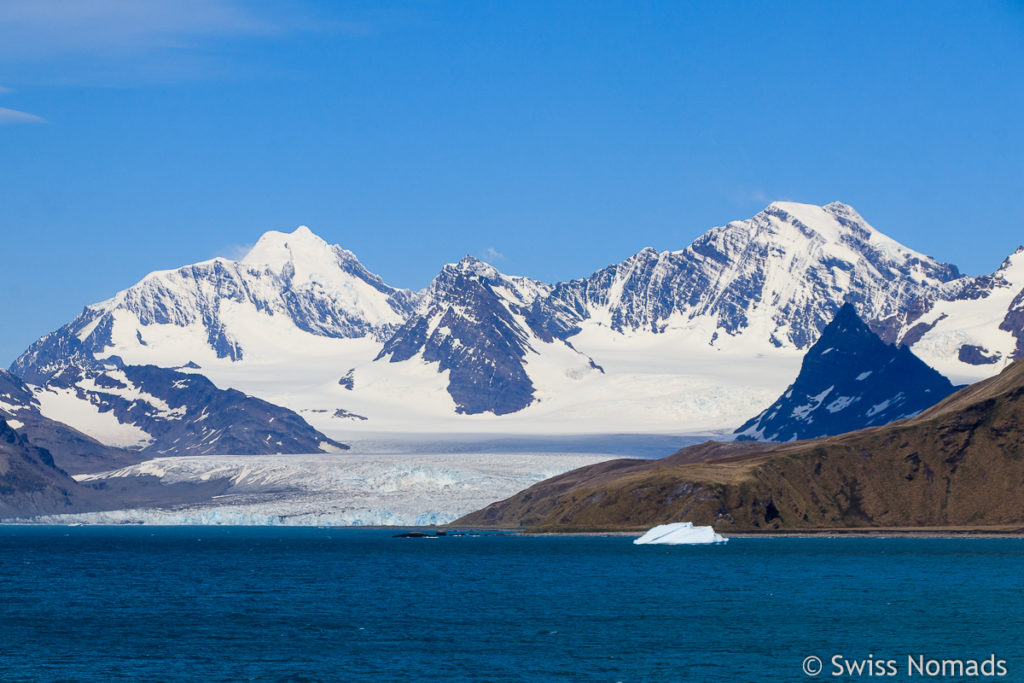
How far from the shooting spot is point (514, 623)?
12194 centimetres

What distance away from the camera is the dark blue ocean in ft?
318

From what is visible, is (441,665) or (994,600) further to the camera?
(994,600)

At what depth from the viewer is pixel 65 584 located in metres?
166

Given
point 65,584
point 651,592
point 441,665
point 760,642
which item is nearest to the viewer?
point 441,665

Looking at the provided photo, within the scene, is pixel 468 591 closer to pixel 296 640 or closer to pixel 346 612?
pixel 346 612

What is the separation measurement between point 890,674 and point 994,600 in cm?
4630

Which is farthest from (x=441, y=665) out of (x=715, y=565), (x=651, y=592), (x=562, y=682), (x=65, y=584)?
(x=715, y=565)

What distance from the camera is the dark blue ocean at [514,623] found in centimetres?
9681

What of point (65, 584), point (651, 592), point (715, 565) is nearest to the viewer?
point (651, 592)

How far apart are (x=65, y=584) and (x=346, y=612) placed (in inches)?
1952

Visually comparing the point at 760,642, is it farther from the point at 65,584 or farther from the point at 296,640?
the point at 65,584

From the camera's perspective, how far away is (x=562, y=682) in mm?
91312

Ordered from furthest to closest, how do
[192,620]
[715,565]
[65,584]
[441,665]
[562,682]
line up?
[715,565], [65,584], [192,620], [441,665], [562,682]

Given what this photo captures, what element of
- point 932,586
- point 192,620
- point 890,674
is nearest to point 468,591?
point 192,620
